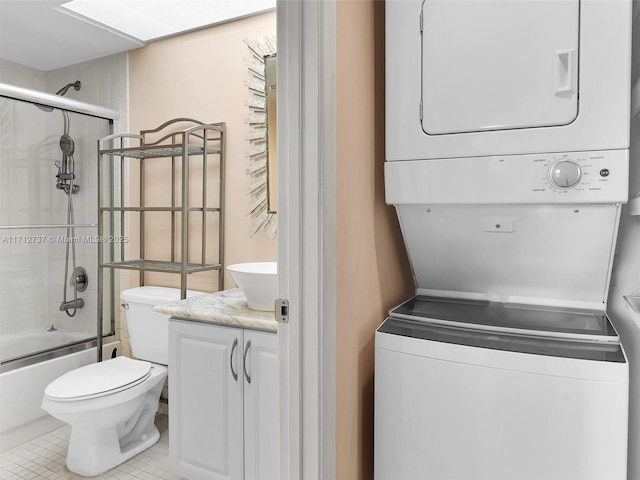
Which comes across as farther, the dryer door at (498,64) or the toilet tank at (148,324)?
the toilet tank at (148,324)

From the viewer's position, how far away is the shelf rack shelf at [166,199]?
2516 mm

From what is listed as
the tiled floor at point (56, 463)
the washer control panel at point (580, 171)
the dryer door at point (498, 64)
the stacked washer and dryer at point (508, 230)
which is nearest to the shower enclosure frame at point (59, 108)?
the tiled floor at point (56, 463)

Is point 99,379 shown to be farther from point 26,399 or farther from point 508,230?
point 508,230

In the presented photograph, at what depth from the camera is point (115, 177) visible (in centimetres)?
298

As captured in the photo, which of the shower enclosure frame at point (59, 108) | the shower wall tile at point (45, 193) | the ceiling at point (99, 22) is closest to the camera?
the ceiling at point (99, 22)

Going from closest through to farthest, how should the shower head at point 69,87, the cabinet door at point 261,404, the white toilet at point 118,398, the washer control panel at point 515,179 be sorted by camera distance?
the washer control panel at point 515,179 → the cabinet door at point 261,404 → the white toilet at point 118,398 → the shower head at point 69,87

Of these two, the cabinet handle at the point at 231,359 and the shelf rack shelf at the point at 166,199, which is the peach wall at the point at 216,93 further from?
the cabinet handle at the point at 231,359

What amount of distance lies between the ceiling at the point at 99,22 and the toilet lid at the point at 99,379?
6.08ft

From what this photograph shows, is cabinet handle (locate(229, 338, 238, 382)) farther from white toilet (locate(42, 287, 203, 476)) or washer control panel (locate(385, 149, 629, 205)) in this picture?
washer control panel (locate(385, 149, 629, 205))

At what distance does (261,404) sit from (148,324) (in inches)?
42.0

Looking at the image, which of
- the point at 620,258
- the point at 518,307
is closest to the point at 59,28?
the point at 518,307

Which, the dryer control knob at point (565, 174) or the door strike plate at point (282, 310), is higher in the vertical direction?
the dryer control knob at point (565, 174)

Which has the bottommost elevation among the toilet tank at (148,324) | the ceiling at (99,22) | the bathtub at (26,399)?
the bathtub at (26,399)

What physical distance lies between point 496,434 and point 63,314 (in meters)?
2.71
